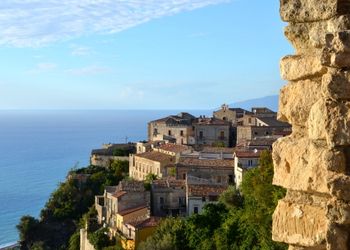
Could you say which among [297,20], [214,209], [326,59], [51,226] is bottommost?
[51,226]

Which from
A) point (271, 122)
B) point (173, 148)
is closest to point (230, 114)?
point (271, 122)

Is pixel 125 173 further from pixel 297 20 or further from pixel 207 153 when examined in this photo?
pixel 297 20

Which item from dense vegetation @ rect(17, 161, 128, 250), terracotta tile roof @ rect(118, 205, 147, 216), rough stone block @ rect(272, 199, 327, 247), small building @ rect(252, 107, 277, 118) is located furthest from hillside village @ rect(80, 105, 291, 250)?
rough stone block @ rect(272, 199, 327, 247)

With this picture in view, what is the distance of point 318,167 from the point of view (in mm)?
3574

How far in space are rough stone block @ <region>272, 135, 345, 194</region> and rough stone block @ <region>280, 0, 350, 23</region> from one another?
0.72 metres

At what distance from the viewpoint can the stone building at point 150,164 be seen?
139 ft

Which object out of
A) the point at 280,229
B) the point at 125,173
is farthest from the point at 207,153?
the point at 280,229

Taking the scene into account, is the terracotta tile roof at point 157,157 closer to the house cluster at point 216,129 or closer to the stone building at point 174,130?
the house cluster at point 216,129

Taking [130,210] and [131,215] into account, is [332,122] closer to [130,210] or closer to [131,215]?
[131,215]

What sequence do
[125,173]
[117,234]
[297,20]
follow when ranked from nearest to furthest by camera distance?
[297,20] < [117,234] < [125,173]

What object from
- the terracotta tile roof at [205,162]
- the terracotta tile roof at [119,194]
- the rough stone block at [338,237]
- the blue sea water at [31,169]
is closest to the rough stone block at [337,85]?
the rough stone block at [338,237]

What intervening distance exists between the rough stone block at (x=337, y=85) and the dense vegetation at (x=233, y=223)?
56.0 feet

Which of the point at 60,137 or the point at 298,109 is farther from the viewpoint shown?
the point at 60,137

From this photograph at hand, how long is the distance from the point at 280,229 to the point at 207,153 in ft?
122
